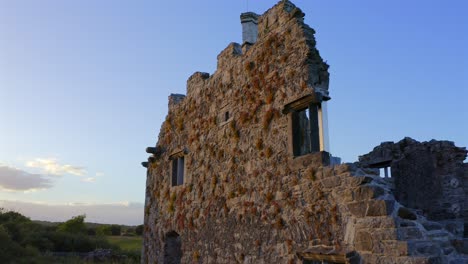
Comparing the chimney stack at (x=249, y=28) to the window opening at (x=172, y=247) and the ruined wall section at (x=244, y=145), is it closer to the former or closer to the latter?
the ruined wall section at (x=244, y=145)

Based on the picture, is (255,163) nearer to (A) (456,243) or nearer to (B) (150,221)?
(A) (456,243)

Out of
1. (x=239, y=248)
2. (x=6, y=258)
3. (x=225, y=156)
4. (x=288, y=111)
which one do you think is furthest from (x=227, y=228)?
(x=6, y=258)

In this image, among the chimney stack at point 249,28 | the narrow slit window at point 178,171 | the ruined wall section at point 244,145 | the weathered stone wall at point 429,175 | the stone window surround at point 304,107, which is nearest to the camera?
the stone window surround at point 304,107

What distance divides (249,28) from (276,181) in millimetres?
3831

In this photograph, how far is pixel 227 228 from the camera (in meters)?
8.68

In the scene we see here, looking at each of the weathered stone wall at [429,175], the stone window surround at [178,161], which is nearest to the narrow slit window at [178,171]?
the stone window surround at [178,161]

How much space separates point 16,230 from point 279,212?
2189 cm

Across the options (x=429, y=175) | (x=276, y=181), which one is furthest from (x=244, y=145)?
(x=429, y=175)

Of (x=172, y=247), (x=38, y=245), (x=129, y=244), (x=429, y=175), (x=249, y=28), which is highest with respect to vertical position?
(x=249, y=28)

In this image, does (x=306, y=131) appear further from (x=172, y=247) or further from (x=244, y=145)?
(x=172, y=247)

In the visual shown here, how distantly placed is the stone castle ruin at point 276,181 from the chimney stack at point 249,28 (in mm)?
24

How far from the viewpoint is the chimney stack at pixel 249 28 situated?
9.31 metres

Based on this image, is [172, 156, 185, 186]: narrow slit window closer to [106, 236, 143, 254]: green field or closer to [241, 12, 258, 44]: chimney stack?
[241, 12, 258, 44]: chimney stack

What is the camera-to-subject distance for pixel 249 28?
943cm
